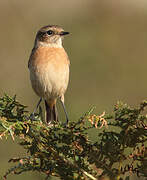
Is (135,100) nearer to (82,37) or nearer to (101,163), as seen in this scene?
(82,37)

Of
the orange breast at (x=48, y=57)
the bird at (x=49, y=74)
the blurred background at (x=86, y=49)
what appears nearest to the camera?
the bird at (x=49, y=74)

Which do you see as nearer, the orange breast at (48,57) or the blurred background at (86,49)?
the orange breast at (48,57)

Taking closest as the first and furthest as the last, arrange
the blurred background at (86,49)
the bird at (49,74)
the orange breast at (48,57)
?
the bird at (49,74) → the orange breast at (48,57) → the blurred background at (86,49)

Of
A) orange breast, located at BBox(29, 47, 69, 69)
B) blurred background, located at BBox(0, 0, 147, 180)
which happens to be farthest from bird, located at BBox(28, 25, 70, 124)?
blurred background, located at BBox(0, 0, 147, 180)

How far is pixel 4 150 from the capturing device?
416 centimetres

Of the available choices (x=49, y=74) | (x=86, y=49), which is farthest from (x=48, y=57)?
(x=86, y=49)

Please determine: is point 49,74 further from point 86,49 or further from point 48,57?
point 86,49

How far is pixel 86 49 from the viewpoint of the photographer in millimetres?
7387

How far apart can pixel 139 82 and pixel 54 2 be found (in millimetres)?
4899

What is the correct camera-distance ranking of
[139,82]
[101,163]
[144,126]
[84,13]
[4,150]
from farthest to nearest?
[84,13]
[139,82]
[4,150]
[144,126]
[101,163]

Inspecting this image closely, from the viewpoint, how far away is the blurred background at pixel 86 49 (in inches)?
244

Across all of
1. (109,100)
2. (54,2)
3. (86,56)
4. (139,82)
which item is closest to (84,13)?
(54,2)

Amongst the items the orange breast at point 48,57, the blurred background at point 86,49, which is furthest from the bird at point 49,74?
the blurred background at point 86,49

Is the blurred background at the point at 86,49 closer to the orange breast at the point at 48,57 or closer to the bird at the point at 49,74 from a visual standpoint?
the bird at the point at 49,74
